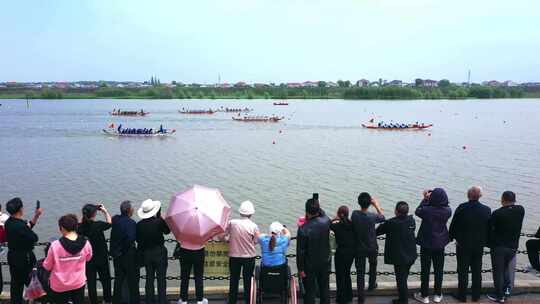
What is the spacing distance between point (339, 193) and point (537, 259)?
20.8m

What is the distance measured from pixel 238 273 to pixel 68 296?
270 cm

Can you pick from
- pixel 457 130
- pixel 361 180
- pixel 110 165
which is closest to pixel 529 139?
pixel 457 130

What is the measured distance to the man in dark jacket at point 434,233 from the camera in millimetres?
8562

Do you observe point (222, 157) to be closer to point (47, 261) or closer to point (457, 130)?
point (47, 261)

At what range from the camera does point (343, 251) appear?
846cm

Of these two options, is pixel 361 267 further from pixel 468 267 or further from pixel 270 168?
pixel 270 168

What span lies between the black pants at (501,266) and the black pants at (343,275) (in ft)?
8.64

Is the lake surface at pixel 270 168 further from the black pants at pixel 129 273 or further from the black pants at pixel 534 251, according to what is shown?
the black pants at pixel 129 273

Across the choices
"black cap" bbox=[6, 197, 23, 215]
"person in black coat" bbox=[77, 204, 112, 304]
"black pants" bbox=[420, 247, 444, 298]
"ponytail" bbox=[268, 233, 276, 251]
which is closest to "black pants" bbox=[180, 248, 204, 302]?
"ponytail" bbox=[268, 233, 276, 251]

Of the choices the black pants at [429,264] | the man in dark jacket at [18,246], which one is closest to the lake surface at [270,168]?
the black pants at [429,264]

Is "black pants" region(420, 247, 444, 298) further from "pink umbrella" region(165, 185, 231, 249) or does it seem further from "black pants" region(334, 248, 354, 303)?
"pink umbrella" region(165, 185, 231, 249)

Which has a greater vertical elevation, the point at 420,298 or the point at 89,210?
the point at 89,210

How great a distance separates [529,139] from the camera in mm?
65375

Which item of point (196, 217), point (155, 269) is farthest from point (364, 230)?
point (155, 269)
